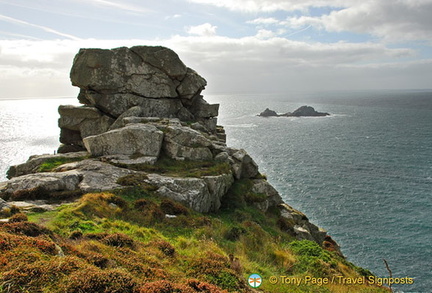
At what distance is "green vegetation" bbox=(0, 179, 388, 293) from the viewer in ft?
27.1

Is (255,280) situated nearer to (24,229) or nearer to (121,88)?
(24,229)

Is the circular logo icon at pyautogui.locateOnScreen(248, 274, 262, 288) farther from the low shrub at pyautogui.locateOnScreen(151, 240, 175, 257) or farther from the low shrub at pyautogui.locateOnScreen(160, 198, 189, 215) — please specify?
the low shrub at pyautogui.locateOnScreen(160, 198, 189, 215)

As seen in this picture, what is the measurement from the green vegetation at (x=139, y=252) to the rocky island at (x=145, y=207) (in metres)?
0.05

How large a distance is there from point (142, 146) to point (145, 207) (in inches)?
463

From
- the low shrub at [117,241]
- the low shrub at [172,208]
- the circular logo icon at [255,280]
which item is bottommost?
the circular logo icon at [255,280]

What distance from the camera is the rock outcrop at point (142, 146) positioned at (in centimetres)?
2331

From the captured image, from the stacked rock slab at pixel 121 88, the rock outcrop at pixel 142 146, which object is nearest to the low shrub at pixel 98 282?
the rock outcrop at pixel 142 146

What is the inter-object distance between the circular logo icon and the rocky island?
0.32 metres

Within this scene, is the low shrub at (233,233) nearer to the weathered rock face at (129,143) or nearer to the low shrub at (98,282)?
the low shrub at (98,282)

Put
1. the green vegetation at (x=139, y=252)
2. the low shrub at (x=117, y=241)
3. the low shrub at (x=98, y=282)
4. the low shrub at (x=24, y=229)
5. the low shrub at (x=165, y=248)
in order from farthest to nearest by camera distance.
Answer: the low shrub at (x=165, y=248), the low shrub at (x=117, y=241), the low shrub at (x=24, y=229), the green vegetation at (x=139, y=252), the low shrub at (x=98, y=282)

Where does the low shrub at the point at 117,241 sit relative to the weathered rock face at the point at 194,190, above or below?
above

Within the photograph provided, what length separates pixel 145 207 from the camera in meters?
19.8

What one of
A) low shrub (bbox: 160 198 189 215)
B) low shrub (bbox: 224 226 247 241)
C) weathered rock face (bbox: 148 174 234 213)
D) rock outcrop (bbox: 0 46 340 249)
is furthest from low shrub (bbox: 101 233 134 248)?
weathered rock face (bbox: 148 174 234 213)

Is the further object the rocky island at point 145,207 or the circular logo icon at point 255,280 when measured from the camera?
the circular logo icon at point 255,280
